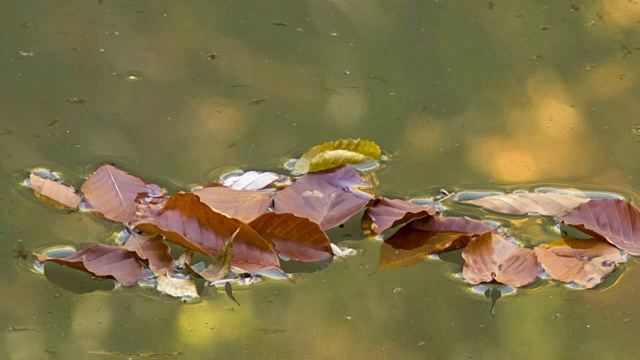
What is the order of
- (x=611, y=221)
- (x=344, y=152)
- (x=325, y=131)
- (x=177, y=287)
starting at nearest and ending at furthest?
1. (x=177, y=287)
2. (x=611, y=221)
3. (x=344, y=152)
4. (x=325, y=131)

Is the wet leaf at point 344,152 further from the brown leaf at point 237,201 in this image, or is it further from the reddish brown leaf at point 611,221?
the reddish brown leaf at point 611,221

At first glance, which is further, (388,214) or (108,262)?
(388,214)

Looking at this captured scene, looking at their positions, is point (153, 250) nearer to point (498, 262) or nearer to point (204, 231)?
point (204, 231)

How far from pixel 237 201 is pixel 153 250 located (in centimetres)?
15

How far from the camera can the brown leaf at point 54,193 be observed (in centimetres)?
140

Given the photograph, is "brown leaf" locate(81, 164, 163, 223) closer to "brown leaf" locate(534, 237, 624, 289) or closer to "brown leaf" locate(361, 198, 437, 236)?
"brown leaf" locate(361, 198, 437, 236)

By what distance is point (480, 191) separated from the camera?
148cm

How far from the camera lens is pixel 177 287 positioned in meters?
1.25

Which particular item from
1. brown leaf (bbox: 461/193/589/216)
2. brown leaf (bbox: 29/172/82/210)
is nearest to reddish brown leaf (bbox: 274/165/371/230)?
brown leaf (bbox: 461/193/589/216)

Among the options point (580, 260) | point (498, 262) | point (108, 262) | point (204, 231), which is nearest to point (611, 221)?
point (580, 260)

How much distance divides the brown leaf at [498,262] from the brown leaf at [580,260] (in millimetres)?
20

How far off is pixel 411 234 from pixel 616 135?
46 cm

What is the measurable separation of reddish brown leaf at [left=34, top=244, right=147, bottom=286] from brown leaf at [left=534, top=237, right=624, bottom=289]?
1.73 ft

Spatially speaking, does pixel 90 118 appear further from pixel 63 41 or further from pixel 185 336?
pixel 185 336
